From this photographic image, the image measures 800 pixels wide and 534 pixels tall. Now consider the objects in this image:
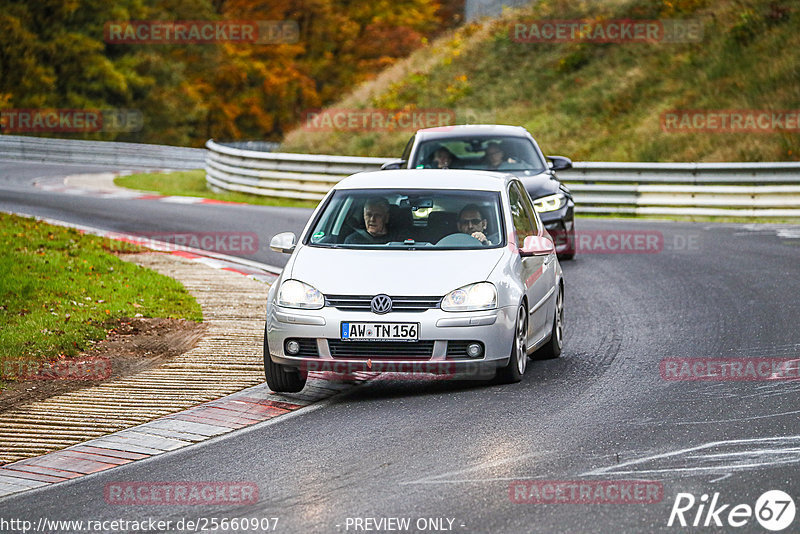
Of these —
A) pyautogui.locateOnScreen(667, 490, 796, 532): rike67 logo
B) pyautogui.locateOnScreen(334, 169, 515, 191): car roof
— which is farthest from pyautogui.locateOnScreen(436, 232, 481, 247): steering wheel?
pyautogui.locateOnScreen(667, 490, 796, 532): rike67 logo

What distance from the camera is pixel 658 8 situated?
3925 centimetres

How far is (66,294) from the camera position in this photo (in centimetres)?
1319

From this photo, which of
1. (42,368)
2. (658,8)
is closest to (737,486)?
(42,368)

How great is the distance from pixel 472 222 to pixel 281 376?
201cm

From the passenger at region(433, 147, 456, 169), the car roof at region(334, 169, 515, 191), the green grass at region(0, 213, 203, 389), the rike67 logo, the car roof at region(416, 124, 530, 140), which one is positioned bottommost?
the green grass at region(0, 213, 203, 389)

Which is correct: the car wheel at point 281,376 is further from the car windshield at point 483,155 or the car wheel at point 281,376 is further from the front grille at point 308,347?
the car windshield at point 483,155

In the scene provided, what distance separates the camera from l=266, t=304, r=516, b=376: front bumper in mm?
8773

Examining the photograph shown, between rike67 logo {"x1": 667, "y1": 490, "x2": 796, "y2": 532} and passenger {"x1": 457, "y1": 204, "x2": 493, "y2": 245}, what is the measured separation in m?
3.93

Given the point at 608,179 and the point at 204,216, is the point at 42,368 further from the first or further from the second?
the point at 608,179

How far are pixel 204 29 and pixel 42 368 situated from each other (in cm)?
5512

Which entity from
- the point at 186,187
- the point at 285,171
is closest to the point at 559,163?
the point at 285,171

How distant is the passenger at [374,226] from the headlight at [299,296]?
0.87 metres

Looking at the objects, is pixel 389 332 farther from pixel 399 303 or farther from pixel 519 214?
pixel 519 214

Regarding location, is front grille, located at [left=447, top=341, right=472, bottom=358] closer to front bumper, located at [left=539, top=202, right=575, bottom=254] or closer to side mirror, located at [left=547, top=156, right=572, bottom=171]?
front bumper, located at [left=539, top=202, right=575, bottom=254]
